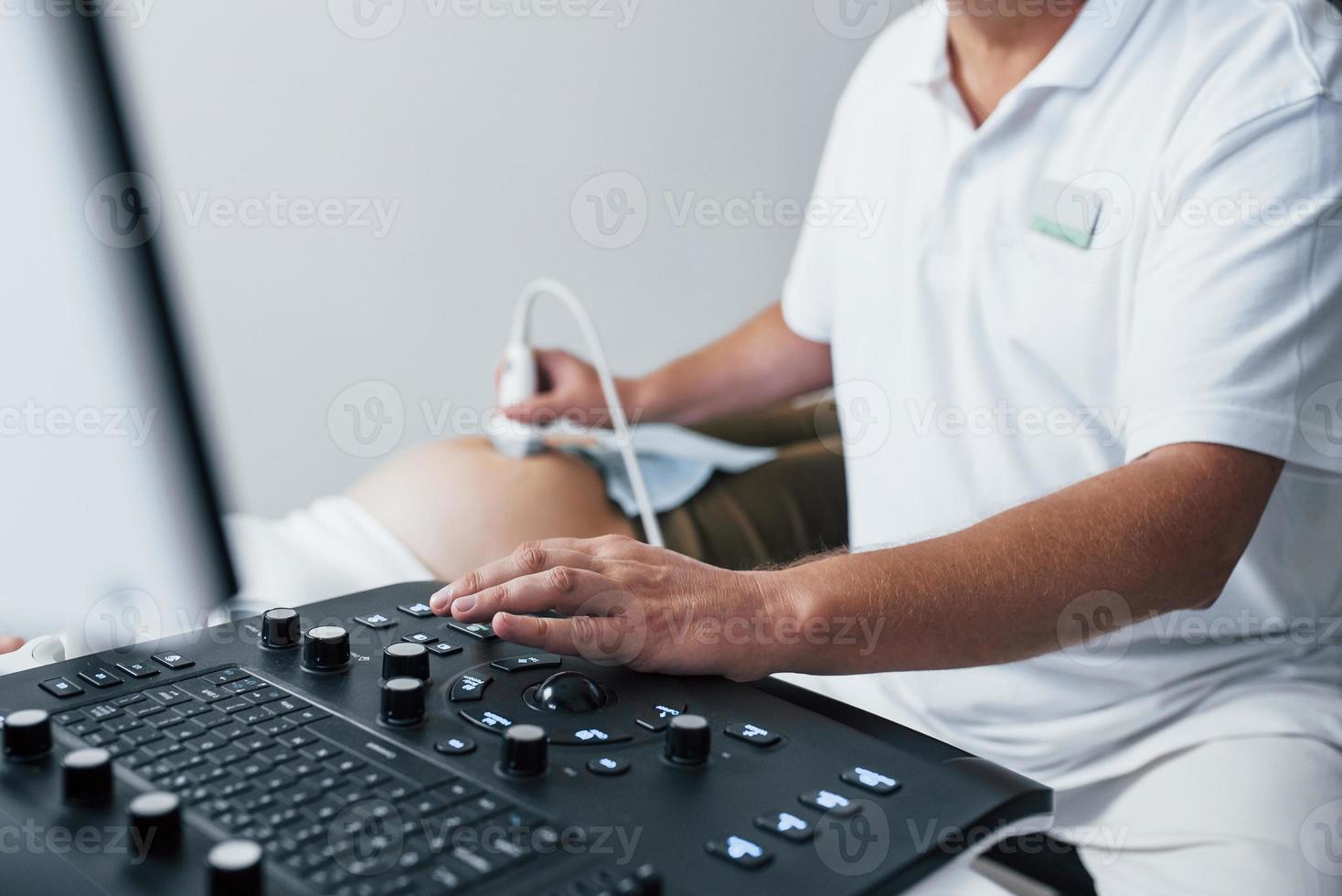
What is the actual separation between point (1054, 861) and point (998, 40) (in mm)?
795

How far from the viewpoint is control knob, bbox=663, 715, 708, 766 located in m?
0.58

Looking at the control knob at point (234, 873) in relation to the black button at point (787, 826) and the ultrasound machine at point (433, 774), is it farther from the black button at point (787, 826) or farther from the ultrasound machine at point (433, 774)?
the black button at point (787, 826)

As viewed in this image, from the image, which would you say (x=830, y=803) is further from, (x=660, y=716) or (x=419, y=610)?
(x=419, y=610)

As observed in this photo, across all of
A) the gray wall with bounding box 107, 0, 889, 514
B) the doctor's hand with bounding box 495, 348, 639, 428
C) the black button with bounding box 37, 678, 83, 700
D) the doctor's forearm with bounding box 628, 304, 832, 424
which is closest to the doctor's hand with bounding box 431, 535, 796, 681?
the black button with bounding box 37, 678, 83, 700

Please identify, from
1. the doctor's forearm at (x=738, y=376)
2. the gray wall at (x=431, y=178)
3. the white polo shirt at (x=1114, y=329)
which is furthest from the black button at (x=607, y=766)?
the gray wall at (x=431, y=178)

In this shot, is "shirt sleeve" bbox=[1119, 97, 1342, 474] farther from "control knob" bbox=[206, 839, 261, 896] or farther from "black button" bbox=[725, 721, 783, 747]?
"control knob" bbox=[206, 839, 261, 896]

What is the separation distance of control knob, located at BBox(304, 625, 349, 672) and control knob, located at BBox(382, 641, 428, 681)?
29 mm

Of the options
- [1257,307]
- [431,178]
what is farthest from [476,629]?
[431,178]

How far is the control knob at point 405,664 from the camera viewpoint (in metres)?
0.65

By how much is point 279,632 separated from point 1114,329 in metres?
0.77

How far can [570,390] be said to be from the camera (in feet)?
4.66

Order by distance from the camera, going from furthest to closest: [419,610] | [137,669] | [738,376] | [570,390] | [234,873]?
[738,376], [570,390], [419,610], [137,669], [234,873]

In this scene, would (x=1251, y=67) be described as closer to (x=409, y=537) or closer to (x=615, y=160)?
(x=409, y=537)

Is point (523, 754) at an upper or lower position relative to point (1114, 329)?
lower
